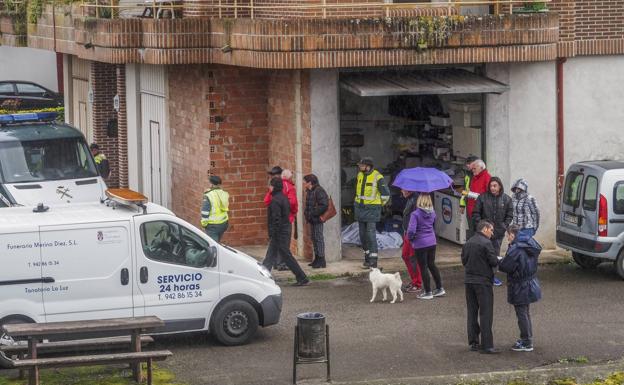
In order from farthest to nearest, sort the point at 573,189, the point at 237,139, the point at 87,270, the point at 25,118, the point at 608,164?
the point at 25,118, the point at 237,139, the point at 573,189, the point at 608,164, the point at 87,270

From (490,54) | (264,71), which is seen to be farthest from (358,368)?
(264,71)

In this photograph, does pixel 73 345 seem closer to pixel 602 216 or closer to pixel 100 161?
pixel 602 216

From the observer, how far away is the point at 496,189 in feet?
59.9

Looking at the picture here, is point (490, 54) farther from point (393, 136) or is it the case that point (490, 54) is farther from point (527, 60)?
point (393, 136)

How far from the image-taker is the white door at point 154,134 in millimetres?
25203

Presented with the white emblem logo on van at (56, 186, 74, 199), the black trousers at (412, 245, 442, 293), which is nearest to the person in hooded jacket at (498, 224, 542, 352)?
the black trousers at (412, 245, 442, 293)

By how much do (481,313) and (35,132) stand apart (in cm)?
1091

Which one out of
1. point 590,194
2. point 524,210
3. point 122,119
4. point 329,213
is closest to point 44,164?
point 122,119

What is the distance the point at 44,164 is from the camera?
2283cm

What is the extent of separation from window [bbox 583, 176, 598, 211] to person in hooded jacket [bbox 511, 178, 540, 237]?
3.28 feet

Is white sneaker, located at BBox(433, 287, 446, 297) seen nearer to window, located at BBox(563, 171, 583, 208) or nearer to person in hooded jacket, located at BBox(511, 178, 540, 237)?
person in hooded jacket, located at BBox(511, 178, 540, 237)

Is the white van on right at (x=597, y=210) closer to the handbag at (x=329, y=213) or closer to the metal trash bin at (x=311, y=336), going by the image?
the handbag at (x=329, y=213)

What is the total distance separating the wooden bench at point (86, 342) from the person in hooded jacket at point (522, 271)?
3940mm

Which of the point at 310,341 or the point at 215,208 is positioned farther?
the point at 215,208
